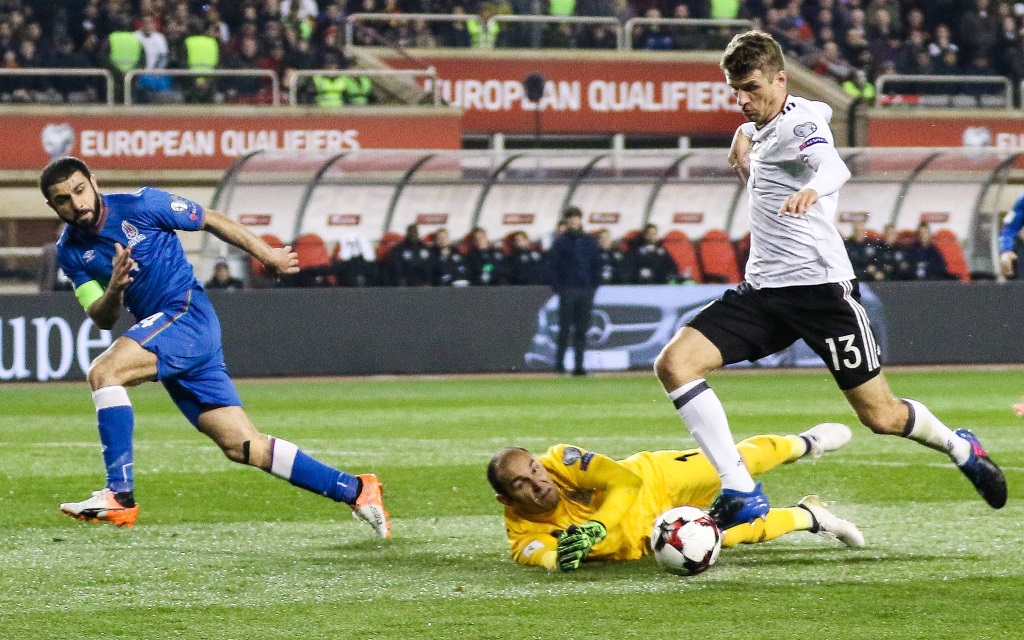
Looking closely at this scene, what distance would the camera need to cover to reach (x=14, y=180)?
22125 millimetres

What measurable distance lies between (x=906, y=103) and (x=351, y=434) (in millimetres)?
15516

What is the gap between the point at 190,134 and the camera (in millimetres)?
22484

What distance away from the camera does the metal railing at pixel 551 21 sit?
79.2 feet

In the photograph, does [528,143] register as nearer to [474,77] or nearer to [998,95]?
[474,77]

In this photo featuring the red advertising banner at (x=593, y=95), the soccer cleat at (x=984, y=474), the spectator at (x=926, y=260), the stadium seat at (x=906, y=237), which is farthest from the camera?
the red advertising banner at (x=593, y=95)

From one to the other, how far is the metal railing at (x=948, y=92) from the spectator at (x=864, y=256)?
22.4 feet

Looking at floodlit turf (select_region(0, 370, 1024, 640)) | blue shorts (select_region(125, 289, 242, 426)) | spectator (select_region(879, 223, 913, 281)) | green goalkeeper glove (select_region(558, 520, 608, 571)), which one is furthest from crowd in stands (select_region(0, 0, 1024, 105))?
green goalkeeper glove (select_region(558, 520, 608, 571))

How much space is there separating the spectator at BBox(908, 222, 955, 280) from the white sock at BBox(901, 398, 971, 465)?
11985 millimetres

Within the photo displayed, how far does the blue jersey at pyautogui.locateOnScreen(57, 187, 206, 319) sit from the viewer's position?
6.74 metres

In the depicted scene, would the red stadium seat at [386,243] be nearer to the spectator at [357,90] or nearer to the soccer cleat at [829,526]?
the spectator at [357,90]

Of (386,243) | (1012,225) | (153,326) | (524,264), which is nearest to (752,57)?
(153,326)

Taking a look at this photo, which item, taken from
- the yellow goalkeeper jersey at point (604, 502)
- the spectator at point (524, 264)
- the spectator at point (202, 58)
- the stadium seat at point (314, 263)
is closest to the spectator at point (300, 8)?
the spectator at point (202, 58)

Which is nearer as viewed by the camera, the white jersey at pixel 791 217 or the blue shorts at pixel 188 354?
the white jersey at pixel 791 217

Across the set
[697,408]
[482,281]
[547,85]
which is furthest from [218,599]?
[547,85]
